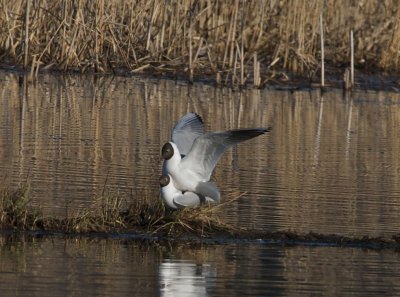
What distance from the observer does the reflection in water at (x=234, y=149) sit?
1055 cm

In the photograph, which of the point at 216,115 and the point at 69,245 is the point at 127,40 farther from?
the point at 69,245

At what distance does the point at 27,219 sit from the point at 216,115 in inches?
329

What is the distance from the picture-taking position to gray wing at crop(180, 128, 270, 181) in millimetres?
9305

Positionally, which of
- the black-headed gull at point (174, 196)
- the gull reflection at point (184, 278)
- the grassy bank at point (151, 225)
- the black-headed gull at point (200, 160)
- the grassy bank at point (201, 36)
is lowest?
the gull reflection at point (184, 278)

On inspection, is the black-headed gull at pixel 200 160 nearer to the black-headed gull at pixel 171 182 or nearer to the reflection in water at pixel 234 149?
the black-headed gull at pixel 171 182

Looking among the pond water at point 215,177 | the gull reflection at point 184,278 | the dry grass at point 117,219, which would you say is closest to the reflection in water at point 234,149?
the pond water at point 215,177

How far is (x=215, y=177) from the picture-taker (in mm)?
12266

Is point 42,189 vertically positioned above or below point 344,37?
below

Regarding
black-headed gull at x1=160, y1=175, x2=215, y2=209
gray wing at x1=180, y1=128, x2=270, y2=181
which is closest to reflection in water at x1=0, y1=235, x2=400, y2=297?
black-headed gull at x1=160, y1=175, x2=215, y2=209

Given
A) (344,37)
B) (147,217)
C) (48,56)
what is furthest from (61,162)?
(344,37)

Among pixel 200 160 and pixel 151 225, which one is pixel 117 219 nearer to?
pixel 151 225

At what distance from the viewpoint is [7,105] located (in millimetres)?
16781

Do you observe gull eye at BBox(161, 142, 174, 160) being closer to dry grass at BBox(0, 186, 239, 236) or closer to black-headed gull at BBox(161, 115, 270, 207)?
black-headed gull at BBox(161, 115, 270, 207)

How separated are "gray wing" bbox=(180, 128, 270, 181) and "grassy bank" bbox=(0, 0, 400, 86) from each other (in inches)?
442
